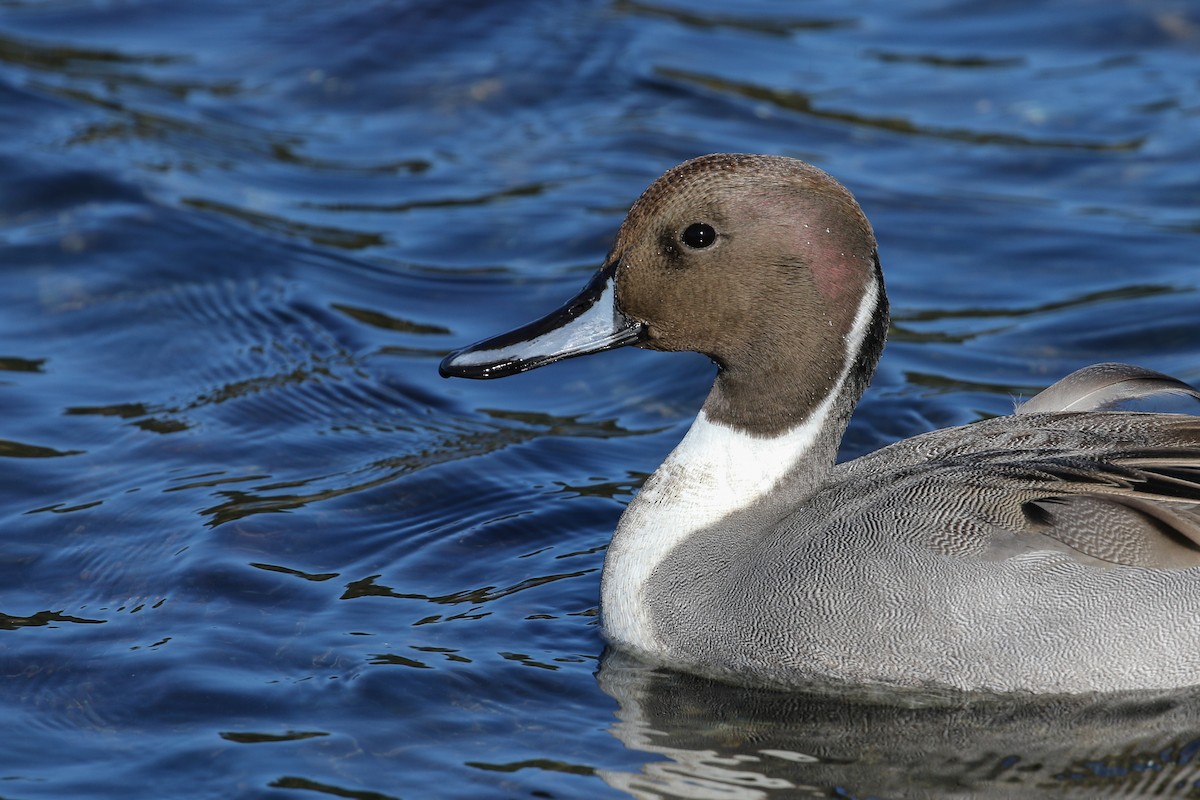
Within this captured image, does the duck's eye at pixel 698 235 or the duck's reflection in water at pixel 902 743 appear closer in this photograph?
the duck's reflection in water at pixel 902 743

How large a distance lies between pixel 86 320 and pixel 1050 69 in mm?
5689

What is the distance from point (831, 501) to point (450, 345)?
302cm

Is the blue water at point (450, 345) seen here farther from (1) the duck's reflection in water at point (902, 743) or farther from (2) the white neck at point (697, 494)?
(2) the white neck at point (697, 494)

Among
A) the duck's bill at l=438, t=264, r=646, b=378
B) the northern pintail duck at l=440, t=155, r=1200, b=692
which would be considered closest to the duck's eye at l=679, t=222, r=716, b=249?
the northern pintail duck at l=440, t=155, r=1200, b=692

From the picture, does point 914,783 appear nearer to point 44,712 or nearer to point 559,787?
point 559,787

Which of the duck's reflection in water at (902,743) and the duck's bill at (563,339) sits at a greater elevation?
the duck's bill at (563,339)

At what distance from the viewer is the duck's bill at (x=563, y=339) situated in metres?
5.26

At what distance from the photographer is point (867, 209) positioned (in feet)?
30.1

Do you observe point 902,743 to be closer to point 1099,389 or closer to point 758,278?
point 758,278

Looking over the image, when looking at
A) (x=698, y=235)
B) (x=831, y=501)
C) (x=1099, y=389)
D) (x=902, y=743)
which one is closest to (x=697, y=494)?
(x=831, y=501)

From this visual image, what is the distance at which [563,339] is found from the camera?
528 centimetres

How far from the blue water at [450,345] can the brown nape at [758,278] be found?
34.6 inches

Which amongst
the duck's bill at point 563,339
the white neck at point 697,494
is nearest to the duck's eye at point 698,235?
the duck's bill at point 563,339

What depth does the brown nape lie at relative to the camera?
5027 mm
